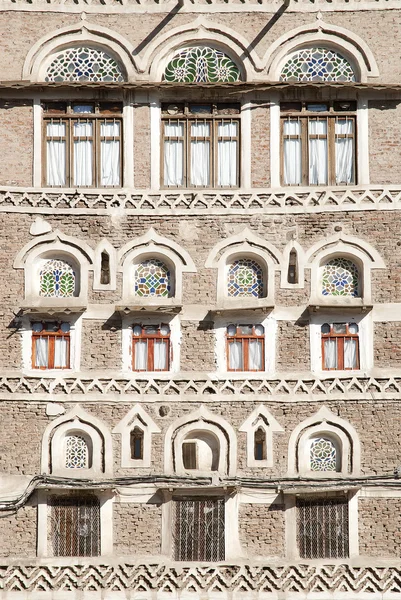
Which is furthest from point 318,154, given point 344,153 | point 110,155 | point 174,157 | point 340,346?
point 110,155

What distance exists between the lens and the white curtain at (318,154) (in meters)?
32.6

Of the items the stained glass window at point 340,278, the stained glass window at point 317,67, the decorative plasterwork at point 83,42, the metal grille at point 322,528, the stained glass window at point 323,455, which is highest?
the decorative plasterwork at point 83,42

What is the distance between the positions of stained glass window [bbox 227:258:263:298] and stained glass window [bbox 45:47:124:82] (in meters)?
4.41

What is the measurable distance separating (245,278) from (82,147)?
4.16 meters

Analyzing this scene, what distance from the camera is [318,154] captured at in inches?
1286

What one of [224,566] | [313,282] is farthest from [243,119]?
[224,566]

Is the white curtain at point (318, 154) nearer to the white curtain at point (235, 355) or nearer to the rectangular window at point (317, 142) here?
the rectangular window at point (317, 142)

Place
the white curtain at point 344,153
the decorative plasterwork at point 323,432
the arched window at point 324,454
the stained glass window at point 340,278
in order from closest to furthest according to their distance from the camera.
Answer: the decorative plasterwork at point 323,432
the arched window at point 324,454
the stained glass window at point 340,278
the white curtain at point 344,153

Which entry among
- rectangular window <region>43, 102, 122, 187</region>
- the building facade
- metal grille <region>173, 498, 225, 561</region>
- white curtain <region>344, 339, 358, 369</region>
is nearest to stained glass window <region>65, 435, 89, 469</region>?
the building facade

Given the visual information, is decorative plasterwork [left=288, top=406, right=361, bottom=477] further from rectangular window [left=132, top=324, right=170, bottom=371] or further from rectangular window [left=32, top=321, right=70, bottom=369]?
rectangular window [left=32, top=321, right=70, bottom=369]

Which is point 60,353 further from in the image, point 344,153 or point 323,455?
point 344,153

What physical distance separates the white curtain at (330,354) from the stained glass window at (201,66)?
5588 millimetres

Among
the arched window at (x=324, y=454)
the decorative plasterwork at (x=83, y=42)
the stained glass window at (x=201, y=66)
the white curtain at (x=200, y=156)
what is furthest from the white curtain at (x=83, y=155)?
the arched window at (x=324, y=454)

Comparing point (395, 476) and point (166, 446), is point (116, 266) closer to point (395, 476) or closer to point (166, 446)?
point (166, 446)
